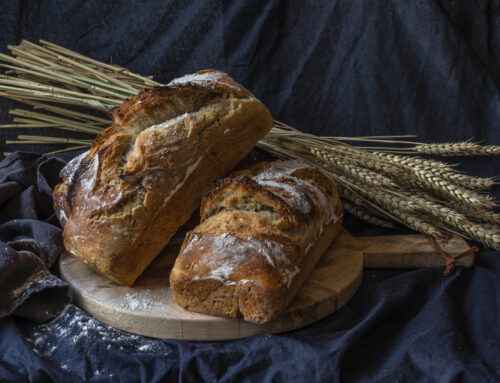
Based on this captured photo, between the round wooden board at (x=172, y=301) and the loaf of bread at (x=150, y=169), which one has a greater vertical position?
the loaf of bread at (x=150, y=169)

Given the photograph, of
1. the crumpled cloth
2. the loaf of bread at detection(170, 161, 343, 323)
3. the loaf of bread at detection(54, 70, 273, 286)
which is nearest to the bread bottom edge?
the loaf of bread at detection(170, 161, 343, 323)

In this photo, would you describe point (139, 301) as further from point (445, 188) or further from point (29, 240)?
point (445, 188)

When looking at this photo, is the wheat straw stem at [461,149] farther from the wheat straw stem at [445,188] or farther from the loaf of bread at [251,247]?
the loaf of bread at [251,247]

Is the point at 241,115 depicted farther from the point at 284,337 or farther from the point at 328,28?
the point at 328,28

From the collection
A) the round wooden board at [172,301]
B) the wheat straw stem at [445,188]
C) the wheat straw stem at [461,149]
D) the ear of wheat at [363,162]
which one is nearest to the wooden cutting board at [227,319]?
the round wooden board at [172,301]

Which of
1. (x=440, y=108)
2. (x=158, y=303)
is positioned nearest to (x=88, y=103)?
(x=158, y=303)

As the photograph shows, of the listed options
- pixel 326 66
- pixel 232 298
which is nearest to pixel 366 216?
pixel 326 66

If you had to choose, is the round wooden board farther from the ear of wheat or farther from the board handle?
the ear of wheat

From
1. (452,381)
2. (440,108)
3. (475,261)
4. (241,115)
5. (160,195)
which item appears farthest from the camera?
(440,108)
